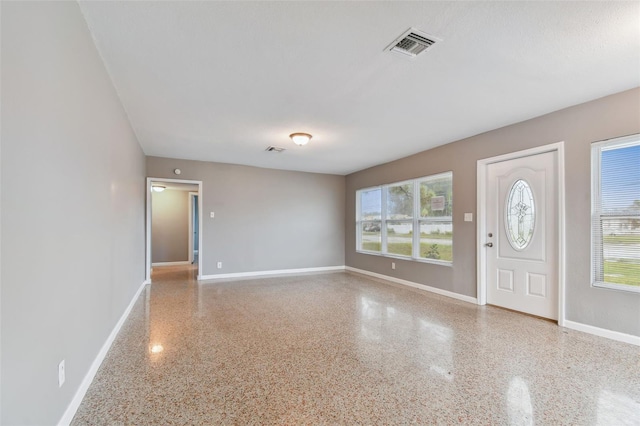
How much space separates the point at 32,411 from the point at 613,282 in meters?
4.53

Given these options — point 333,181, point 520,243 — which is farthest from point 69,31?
point 333,181

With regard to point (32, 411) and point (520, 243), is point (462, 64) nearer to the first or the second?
point (520, 243)

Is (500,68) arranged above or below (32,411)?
above

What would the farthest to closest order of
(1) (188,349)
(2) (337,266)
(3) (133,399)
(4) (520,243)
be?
(2) (337,266) < (4) (520,243) < (1) (188,349) < (3) (133,399)

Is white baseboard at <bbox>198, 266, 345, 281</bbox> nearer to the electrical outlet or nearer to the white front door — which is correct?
the white front door

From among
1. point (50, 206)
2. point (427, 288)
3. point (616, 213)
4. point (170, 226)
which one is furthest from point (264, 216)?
point (616, 213)

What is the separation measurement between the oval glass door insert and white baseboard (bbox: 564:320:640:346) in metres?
0.98

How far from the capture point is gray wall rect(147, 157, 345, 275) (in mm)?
6172

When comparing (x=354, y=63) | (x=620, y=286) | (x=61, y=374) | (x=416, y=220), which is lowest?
(x=61, y=374)

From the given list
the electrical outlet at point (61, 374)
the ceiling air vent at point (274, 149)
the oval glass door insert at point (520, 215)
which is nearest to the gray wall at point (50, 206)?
the electrical outlet at point (61, 374)

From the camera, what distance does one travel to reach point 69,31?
1.71 m

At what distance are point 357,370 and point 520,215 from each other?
302 cm

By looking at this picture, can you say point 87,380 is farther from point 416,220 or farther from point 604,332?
point 416,220

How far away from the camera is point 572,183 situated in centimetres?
328
